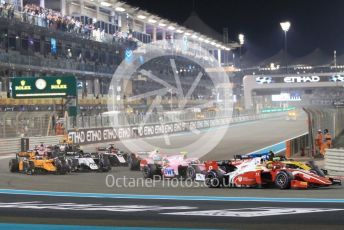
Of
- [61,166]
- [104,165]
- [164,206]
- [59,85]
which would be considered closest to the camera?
[164,206]

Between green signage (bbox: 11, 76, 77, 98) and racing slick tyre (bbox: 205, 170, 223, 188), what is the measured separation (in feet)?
66.3

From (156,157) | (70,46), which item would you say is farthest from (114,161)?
(70,46)

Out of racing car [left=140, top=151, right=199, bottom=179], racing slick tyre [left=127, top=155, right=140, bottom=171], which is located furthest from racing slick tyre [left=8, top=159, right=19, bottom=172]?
racing car [left=140, top=151, right=199, bottom=179]

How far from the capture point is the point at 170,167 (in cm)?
1806

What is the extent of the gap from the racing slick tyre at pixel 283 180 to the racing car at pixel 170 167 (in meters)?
3.35

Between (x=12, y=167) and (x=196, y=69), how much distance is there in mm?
49770

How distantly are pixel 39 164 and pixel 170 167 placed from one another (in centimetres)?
576

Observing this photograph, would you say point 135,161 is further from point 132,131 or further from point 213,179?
point 132,131

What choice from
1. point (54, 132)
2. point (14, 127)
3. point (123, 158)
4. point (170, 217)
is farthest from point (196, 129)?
point (170, 217)

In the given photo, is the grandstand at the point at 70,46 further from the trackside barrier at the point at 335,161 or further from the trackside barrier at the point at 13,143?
the trackside barrier at the point at 335,161

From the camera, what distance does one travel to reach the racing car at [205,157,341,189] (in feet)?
47.9

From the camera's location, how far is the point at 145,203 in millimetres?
12859

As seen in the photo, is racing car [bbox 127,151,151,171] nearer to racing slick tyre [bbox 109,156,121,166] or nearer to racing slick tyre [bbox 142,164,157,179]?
racing slick tyre [bbox 109,156,121,166]

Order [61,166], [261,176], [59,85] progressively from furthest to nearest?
[59,85], [61,166], [261,176]
